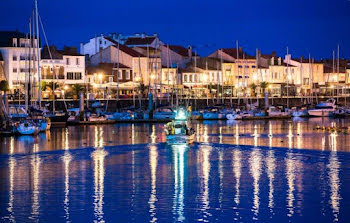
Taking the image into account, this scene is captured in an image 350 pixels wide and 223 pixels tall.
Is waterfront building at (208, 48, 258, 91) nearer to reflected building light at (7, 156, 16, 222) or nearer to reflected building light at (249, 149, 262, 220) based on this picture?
→ reflected building light at (249, 149, 262, 220)

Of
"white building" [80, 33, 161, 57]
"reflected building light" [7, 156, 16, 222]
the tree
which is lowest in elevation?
"reflected building light" [7, 156, 16, 222]

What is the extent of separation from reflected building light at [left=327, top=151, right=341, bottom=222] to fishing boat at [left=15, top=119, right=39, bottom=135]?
29774mm

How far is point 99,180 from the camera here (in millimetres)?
34469

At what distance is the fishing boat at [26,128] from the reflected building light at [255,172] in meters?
24.4

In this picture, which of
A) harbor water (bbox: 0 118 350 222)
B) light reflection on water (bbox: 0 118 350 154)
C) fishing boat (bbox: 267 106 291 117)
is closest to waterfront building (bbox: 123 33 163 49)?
fishing boat (bbox: 267 106 291 117)

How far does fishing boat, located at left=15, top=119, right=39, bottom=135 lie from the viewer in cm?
6288

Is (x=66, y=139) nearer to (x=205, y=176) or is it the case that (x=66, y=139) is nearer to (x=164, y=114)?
(x=205, y=176)

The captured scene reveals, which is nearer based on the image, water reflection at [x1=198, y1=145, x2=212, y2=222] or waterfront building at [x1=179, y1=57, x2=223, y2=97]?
water reflection at [x1=198, y1=145, x2=212, y2=222]

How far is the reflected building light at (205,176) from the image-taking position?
2733cm

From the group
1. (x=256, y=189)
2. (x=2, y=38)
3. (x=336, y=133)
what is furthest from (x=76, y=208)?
(x=2, y=38)

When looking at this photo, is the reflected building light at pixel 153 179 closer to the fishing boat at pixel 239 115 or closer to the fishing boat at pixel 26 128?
the fishing boat at pixel 26 128

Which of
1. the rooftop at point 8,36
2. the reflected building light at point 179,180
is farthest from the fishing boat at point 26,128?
the rooftop at point 8,36

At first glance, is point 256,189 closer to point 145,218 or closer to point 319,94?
point 145,218

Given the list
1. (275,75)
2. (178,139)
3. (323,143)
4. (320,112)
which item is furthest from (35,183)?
(275,75)
